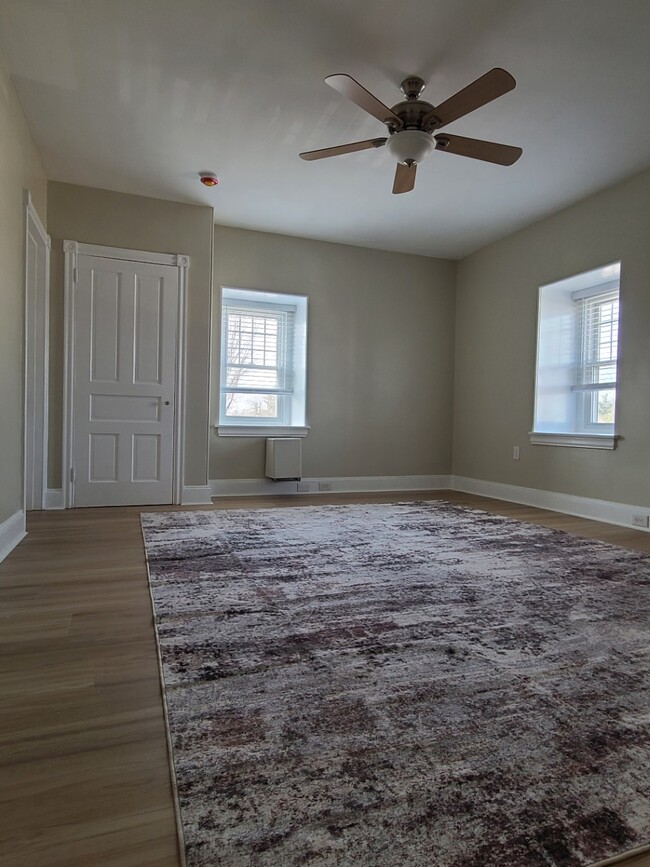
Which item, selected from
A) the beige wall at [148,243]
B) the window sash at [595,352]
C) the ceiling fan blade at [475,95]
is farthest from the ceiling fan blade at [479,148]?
the beige wall at [148,243]

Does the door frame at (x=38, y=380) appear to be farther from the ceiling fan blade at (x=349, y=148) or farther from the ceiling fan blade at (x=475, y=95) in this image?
the ceiling fan blade at (x=475, y=95)

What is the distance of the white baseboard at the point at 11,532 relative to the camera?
9.17 ft

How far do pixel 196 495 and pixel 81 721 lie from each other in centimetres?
346

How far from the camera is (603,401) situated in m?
4.52

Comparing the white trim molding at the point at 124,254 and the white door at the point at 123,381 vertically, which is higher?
the white trim molding at the point at 124,254

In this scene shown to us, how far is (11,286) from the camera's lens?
296 centimetres

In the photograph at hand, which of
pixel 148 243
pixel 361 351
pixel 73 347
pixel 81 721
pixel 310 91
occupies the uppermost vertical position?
pixel 310 91

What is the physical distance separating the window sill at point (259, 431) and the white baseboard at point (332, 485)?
468mm

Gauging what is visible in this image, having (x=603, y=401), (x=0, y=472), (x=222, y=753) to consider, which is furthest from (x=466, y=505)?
(x=222, y=753)

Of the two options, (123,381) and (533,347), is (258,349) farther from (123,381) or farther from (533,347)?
(533,347)

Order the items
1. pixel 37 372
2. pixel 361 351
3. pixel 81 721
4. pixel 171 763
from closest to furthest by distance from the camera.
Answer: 1. pixel 171 763
2. pixel 81 721
3. pixel 37 372
4. pixel 361 351

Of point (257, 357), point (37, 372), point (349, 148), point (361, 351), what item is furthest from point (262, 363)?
point (349, 148)

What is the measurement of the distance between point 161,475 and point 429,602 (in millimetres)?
3086

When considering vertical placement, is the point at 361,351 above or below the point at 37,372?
above
